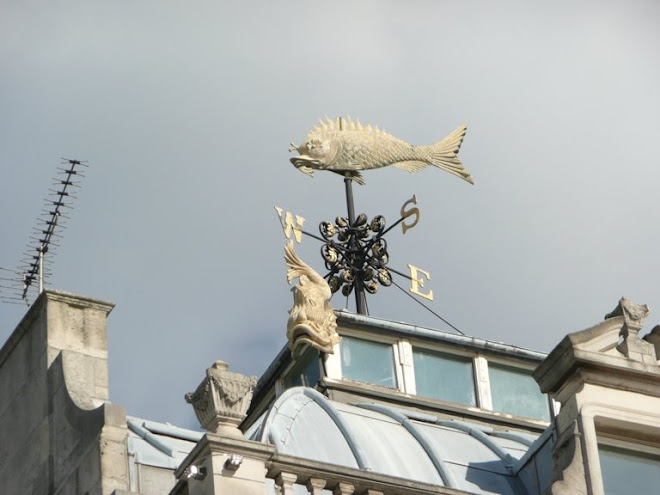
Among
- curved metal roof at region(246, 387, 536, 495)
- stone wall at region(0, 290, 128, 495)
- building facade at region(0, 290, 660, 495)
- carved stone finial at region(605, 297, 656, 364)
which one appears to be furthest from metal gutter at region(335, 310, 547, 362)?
carved stone finial at region(605, 297, 656, 364)

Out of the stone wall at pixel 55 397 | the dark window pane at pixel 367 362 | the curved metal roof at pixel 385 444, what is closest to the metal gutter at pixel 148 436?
the stone wall at pixel 55 397

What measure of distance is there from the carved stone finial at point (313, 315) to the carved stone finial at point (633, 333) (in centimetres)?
672

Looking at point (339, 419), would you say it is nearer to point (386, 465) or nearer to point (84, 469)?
point (386, 465)

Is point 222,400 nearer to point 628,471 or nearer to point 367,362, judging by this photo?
point 628,471

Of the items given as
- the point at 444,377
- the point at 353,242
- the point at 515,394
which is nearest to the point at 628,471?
the point at 444,377

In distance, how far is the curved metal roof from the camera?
112ft

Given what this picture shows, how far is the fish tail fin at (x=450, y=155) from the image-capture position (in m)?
45.2

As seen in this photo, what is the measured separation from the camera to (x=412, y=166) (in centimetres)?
4472

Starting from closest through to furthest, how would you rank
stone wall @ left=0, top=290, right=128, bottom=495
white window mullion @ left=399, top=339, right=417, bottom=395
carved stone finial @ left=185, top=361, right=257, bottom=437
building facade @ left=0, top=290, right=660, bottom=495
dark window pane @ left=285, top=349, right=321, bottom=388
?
carved stone finial @ left=185, top=361, right=257, bottom=437 < building facade @ left=0, top=290, right=660, bottom=495 < stone wall @ left=0, top=290, right=128, bottom=495 < dark window pane @ left=285, top=349, right=321, bottom=388 < white window mullion @ left=399, top=339, right=417, bottom=395

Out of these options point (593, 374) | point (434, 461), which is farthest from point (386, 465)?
point (593, 374)

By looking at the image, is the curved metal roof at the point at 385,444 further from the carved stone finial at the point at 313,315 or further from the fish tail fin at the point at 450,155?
the fish tail fin at the point at 450,155

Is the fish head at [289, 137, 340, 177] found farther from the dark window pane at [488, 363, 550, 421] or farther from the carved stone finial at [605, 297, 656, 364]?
the carved stone finial at [605, 297, 656, 364]

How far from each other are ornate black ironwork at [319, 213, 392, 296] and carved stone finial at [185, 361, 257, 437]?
39.5 feet

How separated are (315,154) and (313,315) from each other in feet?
16.0
